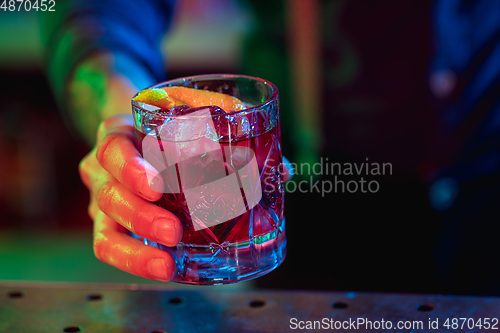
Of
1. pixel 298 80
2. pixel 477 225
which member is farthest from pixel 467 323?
pixel 298 80

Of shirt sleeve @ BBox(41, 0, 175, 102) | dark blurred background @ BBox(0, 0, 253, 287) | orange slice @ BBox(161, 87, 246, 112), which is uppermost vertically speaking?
shirt sleeve @ BBox(41, 0, 175, 102)

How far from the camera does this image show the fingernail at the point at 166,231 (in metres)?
0.72

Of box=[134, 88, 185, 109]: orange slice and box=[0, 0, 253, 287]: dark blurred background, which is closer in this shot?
box=[134, 88, 185, 109]: orange slice

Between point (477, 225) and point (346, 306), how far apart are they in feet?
2.98

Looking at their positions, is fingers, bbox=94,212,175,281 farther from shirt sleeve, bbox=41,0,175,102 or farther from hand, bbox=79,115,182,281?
shirt sleeve, bbox=41,0,175,102

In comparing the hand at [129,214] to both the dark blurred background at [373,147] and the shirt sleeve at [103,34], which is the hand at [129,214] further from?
the dark blurred background at [373,147]

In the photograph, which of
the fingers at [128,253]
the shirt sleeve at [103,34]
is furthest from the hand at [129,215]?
the shirt sleeve at [103,34]

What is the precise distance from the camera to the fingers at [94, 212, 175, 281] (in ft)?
2.51

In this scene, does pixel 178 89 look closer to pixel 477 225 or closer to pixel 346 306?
pixel 346 306

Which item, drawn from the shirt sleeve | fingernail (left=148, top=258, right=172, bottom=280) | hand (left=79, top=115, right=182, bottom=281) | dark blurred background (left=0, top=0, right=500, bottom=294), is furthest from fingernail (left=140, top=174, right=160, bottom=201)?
dark blurred background (left=0, top=0, right=500, bottom=294)

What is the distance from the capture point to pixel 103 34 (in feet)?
4.79

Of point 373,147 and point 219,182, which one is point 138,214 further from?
point 373,147

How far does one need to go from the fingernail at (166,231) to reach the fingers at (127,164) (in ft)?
0.13

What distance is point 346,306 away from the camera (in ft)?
3.11
